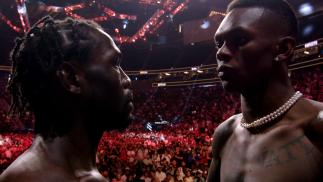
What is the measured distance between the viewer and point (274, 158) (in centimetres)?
177

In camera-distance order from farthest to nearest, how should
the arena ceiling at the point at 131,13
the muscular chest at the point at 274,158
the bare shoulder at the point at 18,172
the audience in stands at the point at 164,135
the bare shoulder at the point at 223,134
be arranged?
1. the arena ceiling at the point at 131,13
2. the audience in stands at the point at 164,135
3. the bare shoulder at the point at 223,134
4. the muscular chest at the point at 274,158
5. the bare shoulder at the point at 18,172

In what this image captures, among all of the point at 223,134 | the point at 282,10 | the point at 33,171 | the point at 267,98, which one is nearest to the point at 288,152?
the point at 267,98

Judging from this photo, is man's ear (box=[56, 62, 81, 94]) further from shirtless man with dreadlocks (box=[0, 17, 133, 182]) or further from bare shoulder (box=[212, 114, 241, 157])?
bare shoulder (box=[212, 114, 241, 157])

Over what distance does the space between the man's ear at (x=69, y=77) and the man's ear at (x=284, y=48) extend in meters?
0.99

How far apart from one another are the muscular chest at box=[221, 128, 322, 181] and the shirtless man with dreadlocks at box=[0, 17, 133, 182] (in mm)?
742

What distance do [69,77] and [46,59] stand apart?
11 cm

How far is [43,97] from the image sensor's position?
4.59ft

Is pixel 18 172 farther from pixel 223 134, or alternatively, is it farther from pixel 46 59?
pixel 223 134

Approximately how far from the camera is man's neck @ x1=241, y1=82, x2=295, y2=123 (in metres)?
1.85

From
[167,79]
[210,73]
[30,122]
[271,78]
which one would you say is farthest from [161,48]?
[271,78]

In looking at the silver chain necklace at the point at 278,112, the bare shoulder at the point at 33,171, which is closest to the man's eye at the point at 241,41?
the silver chain necklace at the point at 278,112

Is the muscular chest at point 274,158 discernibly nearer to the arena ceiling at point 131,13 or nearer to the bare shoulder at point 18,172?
the bare shoulder at point 18,172

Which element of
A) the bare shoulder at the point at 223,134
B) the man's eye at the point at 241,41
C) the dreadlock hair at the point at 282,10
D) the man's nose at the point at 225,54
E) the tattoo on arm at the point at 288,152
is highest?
the dreadlock hair at the point at 282,10

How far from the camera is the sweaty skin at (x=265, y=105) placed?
1703mm
